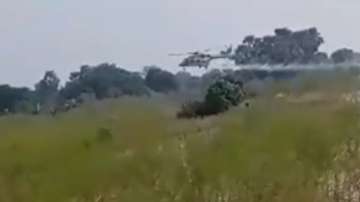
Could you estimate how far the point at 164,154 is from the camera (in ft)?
24.9

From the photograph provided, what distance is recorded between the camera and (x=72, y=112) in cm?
812

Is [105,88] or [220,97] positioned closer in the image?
[105,88]

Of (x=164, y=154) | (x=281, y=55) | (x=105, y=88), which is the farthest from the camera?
(x=281, y=55)

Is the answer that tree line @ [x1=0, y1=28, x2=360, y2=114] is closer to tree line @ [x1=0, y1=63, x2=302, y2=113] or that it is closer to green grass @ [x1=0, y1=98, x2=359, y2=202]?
tree line @ [x1=0, y1=63, x2=302, y2=113]

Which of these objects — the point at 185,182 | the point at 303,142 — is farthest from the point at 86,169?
the point at 303,142

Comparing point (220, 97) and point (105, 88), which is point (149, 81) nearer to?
point (105, 88)

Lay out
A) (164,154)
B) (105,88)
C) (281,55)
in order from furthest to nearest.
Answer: (281,55)
(105,88)
(164,154)

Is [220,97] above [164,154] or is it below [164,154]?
below

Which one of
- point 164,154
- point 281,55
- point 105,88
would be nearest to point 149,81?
point 105,88

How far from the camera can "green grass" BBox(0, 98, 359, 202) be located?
7.09 meters

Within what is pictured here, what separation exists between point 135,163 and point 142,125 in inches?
15.7

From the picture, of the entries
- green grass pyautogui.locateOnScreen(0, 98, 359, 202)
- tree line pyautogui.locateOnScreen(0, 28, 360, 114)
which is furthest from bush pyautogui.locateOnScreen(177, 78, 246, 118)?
green grass pyautogui.locateOnScreen(0, 98, 359, 202)

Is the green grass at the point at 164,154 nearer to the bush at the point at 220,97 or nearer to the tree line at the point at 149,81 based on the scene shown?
the tree line at the point at 149,81

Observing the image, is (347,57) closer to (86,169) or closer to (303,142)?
(303,142)
